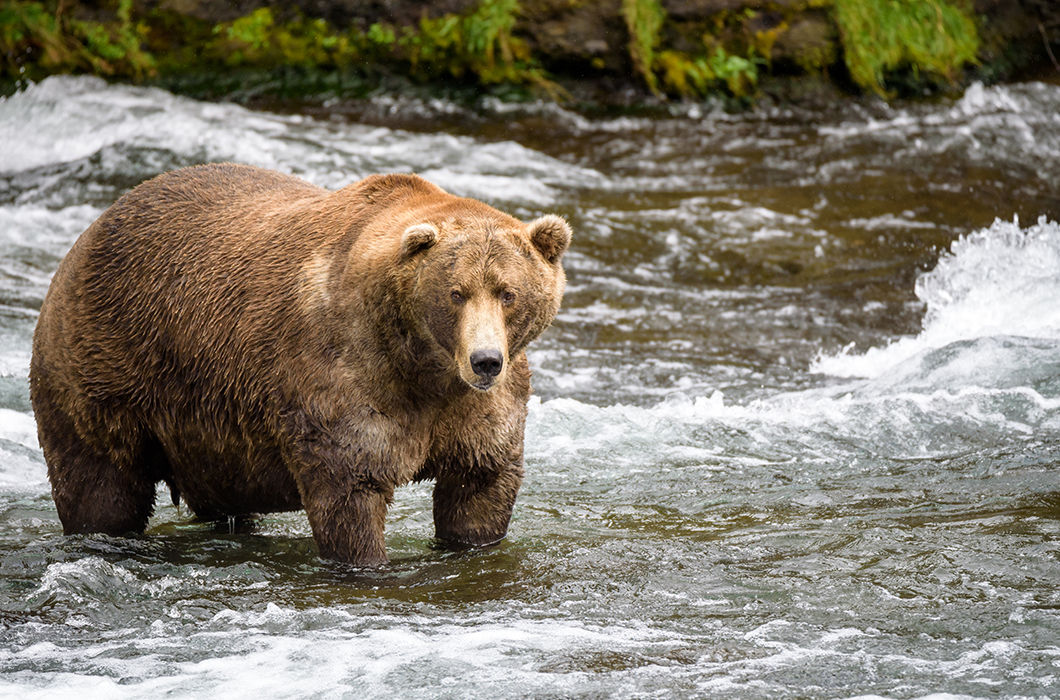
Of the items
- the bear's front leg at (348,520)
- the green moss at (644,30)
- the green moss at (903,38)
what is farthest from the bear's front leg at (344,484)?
the green moss at (903,38)

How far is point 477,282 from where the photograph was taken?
586cm

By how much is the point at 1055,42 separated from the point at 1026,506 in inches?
535

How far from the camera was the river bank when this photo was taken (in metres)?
18.3

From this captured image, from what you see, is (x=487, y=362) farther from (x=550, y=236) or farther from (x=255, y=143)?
(x=255, y=143)

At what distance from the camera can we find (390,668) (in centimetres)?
530

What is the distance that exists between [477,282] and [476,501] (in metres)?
1.43

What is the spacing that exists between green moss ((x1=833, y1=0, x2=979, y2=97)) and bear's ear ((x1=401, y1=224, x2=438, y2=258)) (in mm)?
13763

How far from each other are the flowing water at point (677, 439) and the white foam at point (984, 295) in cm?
4

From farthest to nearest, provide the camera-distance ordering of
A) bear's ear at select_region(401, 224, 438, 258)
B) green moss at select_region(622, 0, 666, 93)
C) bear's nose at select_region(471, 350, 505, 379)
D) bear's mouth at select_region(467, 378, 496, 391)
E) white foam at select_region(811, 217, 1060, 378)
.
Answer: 1. green moss at select_region(622, 0, 666, 93)
2. white foam at select_region(811, 217, 1060, 378)
3. bear's ear at select_region(401, 224, 438, 258)
4. bear's mouth at select_region(467, 378, 496, 391)
5. bear's nose at select_region(471, 350, 505, 379)

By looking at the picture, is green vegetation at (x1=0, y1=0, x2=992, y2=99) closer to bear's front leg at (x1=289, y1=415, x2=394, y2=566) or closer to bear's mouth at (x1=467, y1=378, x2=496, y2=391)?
bear's front leg at (x1=289, y1=415, x2=394, y2=566)

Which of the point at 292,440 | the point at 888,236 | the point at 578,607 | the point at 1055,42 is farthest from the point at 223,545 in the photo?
the point at 1055,42

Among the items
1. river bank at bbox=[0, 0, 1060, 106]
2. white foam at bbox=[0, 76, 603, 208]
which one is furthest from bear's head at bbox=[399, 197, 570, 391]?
river bank at bbox=[0, 0, 1060, 106]

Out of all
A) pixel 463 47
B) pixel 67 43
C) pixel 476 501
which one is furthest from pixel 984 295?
pixel 67 43

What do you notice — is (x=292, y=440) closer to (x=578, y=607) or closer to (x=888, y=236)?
(x=578, y=607)
